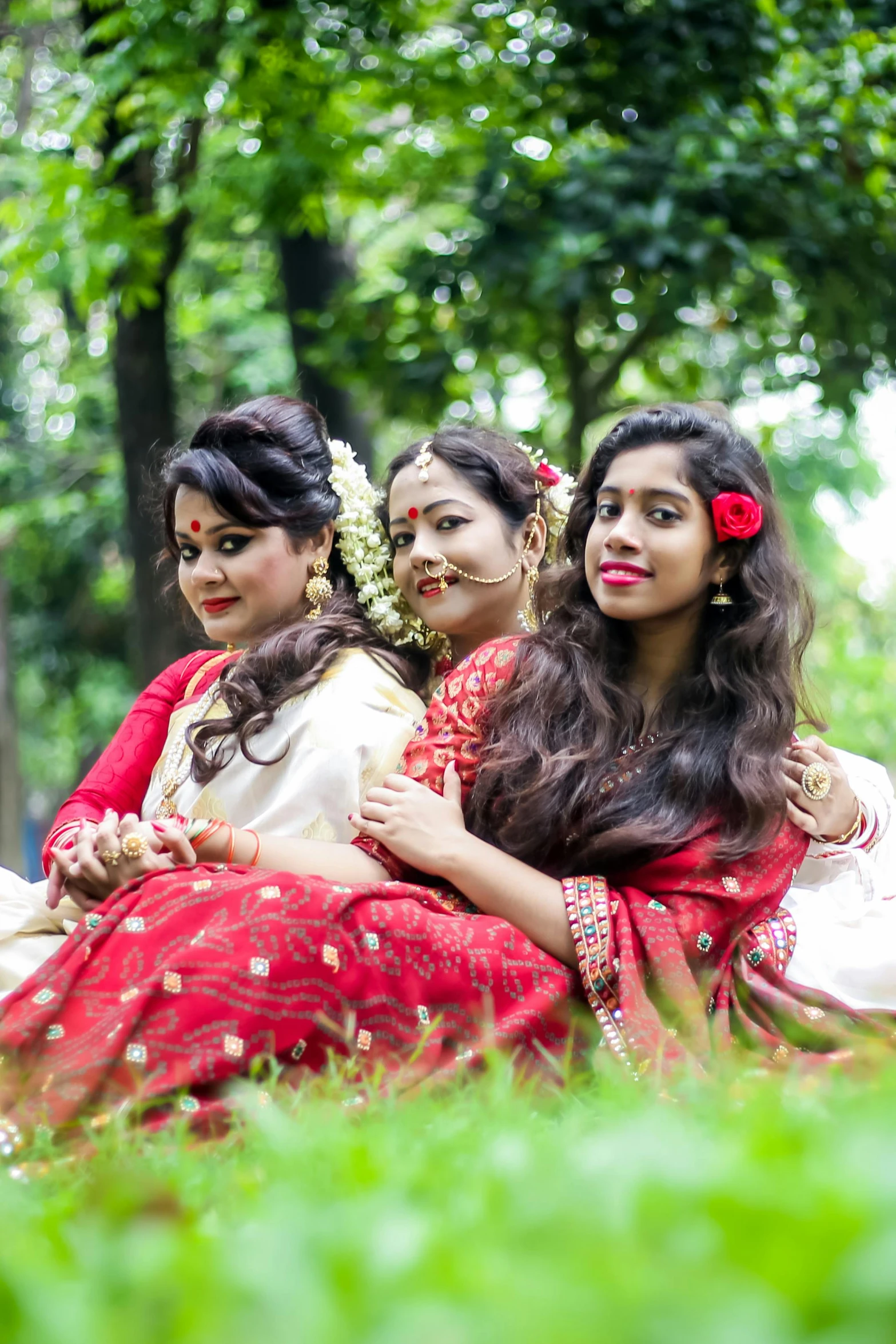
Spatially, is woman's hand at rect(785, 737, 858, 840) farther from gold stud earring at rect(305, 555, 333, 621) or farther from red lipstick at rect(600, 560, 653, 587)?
gold stud earring at rect(305, 555, 333, 621)

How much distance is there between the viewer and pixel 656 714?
3416 millimetres

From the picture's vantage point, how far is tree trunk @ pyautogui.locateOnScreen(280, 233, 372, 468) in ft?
25.0

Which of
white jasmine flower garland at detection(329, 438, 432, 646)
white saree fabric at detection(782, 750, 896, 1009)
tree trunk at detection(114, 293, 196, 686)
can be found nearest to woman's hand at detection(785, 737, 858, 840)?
white saree fabric at detection(782, 750, 896, 1009)

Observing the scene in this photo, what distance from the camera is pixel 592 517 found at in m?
3.62

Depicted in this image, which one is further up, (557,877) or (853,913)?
(557,877)

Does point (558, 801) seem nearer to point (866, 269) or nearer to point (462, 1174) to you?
point (462, 1174)

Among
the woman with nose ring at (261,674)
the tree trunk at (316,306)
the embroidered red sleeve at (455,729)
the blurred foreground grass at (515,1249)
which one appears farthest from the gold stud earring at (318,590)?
the tree trunk at (316,306)

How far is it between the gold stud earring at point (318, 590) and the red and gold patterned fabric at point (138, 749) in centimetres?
29

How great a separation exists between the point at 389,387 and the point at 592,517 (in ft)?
12.2

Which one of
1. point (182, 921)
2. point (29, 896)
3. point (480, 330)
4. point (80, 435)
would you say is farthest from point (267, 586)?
point (80, 435)

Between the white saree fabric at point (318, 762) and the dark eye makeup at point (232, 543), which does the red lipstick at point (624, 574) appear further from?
the dark eye makeup at point (232, 543)

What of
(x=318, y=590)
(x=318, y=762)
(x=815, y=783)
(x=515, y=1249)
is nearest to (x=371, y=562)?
(x=318, y=590)

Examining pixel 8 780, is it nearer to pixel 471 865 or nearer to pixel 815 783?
pixel 471 865

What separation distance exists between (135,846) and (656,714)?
130 cm
